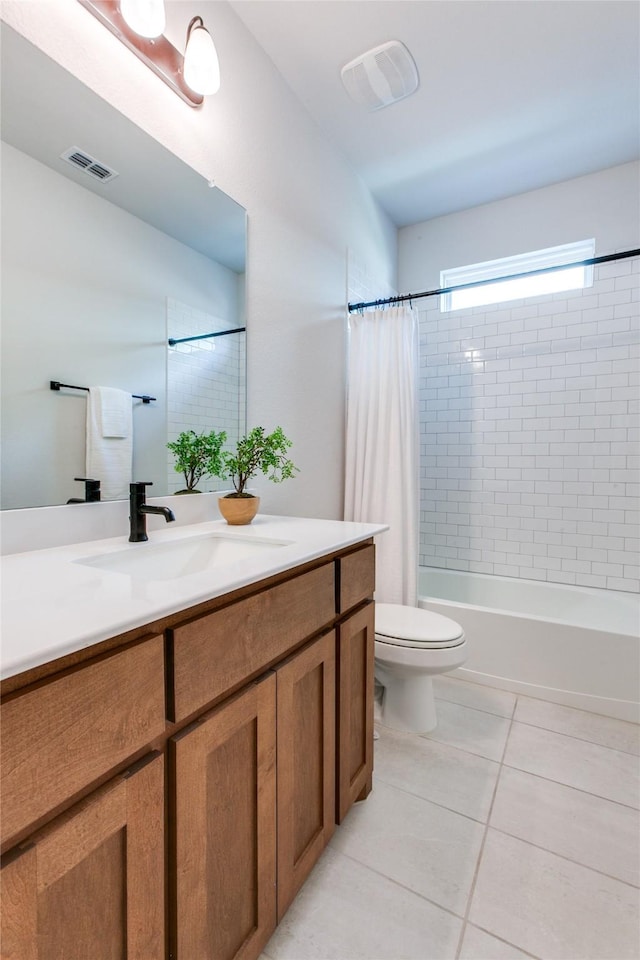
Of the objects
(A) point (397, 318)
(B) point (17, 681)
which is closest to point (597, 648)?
(A) point (397, 318)

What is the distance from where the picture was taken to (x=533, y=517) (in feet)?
9.12

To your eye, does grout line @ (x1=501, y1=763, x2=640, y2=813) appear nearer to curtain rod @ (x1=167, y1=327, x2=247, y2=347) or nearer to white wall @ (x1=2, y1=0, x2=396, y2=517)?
white wall @ (x1=2, y1=0, x2=396, y2=517)

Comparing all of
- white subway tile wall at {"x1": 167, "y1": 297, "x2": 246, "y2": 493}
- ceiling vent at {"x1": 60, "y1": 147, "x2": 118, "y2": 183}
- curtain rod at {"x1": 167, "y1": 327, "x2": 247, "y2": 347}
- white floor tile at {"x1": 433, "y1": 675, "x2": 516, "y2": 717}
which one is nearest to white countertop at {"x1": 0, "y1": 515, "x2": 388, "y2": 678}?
white subway tile wall at {"x1": 167, "y1": 297, "x2": 246, "y2": 493}

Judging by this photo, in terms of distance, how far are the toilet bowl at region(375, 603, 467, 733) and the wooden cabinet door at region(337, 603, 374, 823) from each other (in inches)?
14.0

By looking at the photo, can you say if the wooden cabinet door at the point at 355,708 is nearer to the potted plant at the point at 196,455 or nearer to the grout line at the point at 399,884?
the grout line at the point at 399,884

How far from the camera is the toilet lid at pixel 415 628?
67.0 inches

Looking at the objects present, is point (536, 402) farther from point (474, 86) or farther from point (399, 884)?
point (399, 884)

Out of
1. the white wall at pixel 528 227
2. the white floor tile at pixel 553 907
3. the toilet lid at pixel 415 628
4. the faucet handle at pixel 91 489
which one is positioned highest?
the white wall at pixel 528 227

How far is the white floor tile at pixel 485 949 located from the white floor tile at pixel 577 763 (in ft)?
2.23

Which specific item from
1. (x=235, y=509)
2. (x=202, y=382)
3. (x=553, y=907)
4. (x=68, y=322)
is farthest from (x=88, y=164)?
(x=553, y=907)

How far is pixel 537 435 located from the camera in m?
2.77

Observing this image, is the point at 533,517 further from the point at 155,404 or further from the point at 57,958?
the point at 57,958

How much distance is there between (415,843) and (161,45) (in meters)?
2.46

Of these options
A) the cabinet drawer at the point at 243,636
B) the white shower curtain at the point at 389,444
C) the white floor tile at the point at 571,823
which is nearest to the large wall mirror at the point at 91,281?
the cabinet drawer at the point at 243,636
